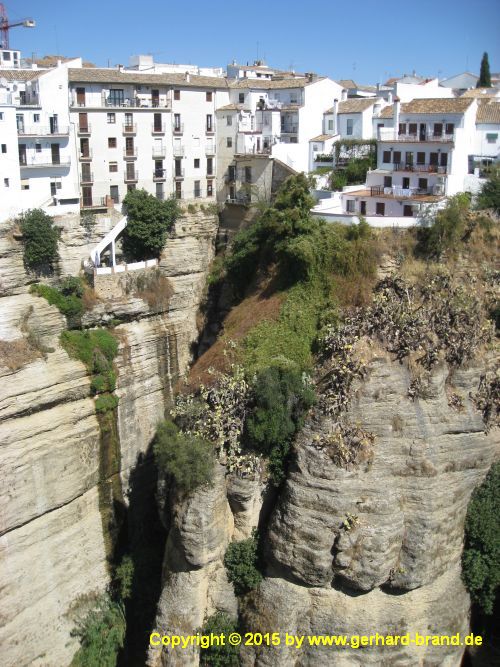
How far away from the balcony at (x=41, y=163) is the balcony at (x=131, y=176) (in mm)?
2742

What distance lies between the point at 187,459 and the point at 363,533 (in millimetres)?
5105

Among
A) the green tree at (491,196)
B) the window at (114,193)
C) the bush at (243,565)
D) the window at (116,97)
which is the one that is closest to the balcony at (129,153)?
A: the window at (114,193)

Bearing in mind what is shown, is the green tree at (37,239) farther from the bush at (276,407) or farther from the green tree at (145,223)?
the bush at (276,407)

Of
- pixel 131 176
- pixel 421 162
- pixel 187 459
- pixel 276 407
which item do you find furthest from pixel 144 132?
pixel 187 459

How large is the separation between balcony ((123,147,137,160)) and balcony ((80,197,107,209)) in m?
2.13

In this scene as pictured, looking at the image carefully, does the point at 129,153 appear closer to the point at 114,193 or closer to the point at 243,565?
the point at 114,193

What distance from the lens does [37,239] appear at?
26.7 m

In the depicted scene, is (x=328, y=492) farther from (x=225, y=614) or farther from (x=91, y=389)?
(x=91, y=389)

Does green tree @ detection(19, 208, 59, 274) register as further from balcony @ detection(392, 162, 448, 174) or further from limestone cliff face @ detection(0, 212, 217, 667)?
balcony @ detection(392, 162, 448, 174)

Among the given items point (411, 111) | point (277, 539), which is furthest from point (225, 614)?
point (411, 111)

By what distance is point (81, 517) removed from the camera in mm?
25344

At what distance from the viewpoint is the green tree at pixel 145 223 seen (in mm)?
29547

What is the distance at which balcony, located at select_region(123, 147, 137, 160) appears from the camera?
1222 inches

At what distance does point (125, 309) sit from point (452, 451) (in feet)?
45.6
